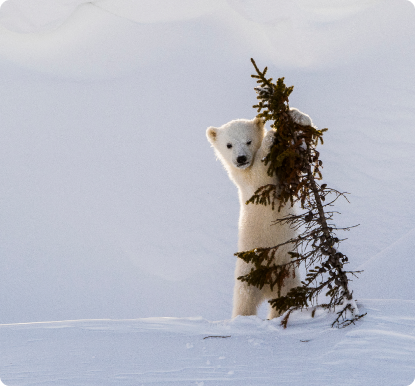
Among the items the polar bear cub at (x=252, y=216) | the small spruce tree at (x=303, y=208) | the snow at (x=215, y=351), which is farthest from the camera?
the polar bear cub at (x=252, y=216)

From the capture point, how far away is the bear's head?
12.1ft

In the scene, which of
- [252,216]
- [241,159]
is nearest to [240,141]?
[241,159]

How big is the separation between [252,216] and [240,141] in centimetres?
63

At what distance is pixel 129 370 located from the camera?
2.20 m

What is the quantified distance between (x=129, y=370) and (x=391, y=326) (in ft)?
4.74

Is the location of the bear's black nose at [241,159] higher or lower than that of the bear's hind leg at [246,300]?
higher

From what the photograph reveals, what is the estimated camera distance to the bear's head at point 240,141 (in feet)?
12.1

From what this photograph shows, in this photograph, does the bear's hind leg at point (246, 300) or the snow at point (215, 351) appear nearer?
the snow at point (215, 351)

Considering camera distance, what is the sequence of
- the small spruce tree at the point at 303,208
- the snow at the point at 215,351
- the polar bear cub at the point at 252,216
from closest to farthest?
the snow at the point at 215,351
the small spruce tree at the point at 303,208
the polar bear cub at the point at 252,216

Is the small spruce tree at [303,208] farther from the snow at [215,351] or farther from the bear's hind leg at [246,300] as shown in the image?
the bear's hind leg at [246,300]

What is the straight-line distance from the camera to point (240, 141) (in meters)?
3.81

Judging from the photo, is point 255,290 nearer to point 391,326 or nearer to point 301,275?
point 301,275

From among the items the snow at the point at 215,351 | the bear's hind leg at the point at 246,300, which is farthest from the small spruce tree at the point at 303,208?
the bear's hind leg at the point at 246,300

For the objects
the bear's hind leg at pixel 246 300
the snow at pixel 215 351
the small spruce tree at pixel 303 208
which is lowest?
the snow at pixel 215 351
